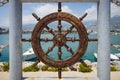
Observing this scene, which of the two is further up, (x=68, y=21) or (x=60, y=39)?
(x=68, y=21)

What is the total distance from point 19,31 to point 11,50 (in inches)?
15.9

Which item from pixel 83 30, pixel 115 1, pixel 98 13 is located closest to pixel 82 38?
pixel 83 30

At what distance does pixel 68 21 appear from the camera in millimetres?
5738

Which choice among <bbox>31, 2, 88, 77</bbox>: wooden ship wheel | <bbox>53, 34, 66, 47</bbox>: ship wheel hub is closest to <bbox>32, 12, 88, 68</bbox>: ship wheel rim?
<bbox>31, 2, 88, 77</bbox>: wooden ship wheel

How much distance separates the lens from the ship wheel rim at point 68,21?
226 inches

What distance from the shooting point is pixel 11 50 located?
571 centimetres

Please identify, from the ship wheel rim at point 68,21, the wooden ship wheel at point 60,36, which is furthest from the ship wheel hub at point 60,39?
the ship wheel rim at point 68,21

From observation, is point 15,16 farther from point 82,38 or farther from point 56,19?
point 82,38

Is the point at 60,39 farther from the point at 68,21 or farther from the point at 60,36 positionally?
the point at 68,21

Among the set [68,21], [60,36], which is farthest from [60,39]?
[68,21]

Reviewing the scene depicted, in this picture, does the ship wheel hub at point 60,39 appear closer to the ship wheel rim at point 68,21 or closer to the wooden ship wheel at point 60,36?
the wooden ship wheel at point 60,36

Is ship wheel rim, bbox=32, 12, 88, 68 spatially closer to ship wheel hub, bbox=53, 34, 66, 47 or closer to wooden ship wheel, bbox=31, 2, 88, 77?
wooden ship wheel, bbox=31, 2, 88, 77

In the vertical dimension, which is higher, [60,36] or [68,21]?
[68,21]

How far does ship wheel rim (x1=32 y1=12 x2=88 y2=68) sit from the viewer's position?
5734mm
